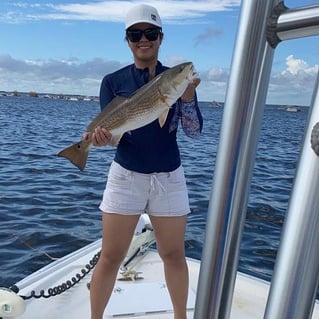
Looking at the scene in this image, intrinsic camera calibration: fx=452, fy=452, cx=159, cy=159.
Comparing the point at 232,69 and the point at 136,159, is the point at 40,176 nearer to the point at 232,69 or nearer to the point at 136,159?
the point at 136,159

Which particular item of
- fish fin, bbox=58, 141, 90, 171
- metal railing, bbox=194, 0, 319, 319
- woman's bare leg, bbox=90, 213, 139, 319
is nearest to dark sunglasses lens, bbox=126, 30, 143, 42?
fish fin, bbox=58, 141, 90, 171

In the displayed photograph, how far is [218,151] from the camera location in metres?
0.79

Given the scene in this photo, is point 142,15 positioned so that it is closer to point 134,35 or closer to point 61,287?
point 134,35

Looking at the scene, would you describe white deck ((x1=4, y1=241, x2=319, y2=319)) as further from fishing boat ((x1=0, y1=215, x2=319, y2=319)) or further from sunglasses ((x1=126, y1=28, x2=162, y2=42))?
sunglasses ((x1=126, y1=28, x2=162, y2=42))

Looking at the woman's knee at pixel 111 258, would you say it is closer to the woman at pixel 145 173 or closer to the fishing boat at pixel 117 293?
the woman at pixel 145 173

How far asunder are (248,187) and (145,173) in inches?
69.4

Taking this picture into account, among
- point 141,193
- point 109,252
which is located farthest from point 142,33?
point 109,252

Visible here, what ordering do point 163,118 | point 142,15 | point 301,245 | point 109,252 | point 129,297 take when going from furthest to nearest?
1. point 129,297
2. point 109,252
3. point 163,118
4. point 142,15
5. point 301,245

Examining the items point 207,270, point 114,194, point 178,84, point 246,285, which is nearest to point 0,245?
point 246,285

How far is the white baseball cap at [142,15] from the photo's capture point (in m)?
2.36

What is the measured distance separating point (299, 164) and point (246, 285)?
10.7 feet

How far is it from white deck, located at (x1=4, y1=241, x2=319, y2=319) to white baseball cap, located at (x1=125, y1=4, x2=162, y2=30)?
187 centimetres

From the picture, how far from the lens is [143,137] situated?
8.36ft

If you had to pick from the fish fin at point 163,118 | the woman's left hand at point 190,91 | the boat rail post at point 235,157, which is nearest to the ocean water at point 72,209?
the woman's left hand at point 190,91
